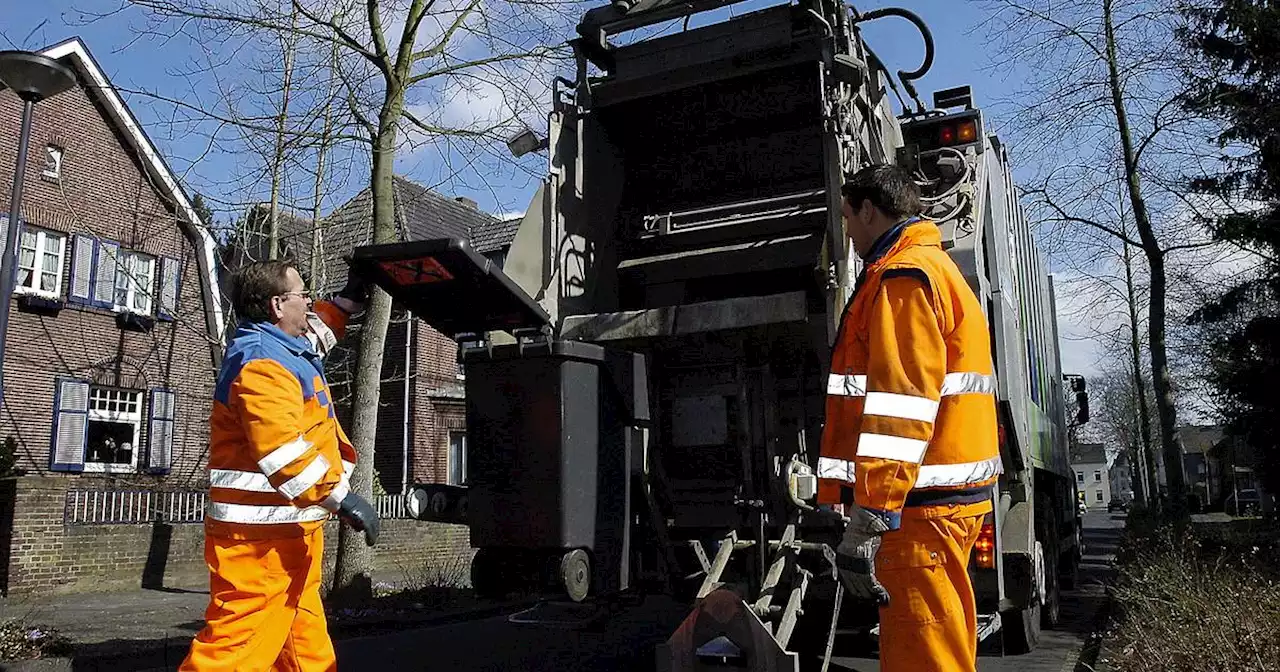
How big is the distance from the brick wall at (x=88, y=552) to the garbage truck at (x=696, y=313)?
5.70 meters

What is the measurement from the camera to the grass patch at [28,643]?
5172 millimetres

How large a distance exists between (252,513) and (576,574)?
1.27m

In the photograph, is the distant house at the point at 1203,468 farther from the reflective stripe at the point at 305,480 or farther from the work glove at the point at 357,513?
the reflective stripe at the point at 305,480

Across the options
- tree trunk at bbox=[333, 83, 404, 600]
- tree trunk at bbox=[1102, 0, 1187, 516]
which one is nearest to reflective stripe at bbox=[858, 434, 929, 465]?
tree trunk at bbox=[333, 83, 404, 600]

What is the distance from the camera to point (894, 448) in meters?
2.55

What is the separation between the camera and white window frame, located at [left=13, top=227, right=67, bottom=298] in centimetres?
1452

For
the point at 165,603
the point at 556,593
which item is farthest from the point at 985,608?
the point at 165,603

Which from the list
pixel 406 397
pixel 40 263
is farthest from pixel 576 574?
pixel 406 397

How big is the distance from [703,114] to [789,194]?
0.66 meters

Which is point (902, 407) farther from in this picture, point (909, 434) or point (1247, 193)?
point (1247, 193)

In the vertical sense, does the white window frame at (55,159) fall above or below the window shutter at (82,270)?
above

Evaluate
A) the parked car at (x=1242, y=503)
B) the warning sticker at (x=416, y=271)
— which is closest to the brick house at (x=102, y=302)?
the warning sticker at (x=416, y=271)

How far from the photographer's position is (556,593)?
4.14 meters

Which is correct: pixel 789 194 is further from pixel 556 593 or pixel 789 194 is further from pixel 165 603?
pixel 165 603
